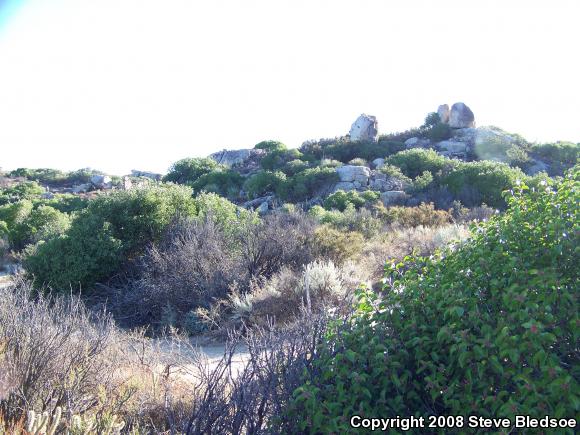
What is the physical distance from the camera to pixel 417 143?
34406 mm

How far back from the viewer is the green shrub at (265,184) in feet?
93.1

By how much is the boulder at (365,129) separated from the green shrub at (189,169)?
30.7 ft

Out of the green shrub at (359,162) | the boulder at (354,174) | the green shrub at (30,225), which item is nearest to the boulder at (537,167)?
the boulder at (354,174)

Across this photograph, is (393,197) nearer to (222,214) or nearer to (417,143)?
(222,214)

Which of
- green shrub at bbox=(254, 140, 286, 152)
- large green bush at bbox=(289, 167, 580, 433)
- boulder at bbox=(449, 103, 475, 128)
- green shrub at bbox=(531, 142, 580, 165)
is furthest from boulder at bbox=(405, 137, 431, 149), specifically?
large green bush at bbox=(289, 167, 580, 433)

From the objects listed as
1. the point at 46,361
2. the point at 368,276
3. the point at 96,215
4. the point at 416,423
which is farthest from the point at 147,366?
the point at 96,215

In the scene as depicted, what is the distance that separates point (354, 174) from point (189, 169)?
1318 cm

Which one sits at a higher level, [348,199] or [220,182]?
[220,182]

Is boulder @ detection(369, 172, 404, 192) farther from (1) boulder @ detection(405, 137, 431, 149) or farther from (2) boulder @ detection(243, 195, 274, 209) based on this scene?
(1) boulder @ detection(405, 137, 431, 149)

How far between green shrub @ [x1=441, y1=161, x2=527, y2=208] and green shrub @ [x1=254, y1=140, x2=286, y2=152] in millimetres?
14805

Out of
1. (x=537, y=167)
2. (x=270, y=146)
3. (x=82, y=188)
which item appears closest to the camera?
(x=537, y=167)

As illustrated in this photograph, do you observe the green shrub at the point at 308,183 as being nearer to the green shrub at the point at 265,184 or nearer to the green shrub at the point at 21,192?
the green shrub at the point at 265,184

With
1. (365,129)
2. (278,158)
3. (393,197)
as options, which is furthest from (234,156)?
(393,197)

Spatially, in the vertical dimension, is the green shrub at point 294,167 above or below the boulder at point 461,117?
below
